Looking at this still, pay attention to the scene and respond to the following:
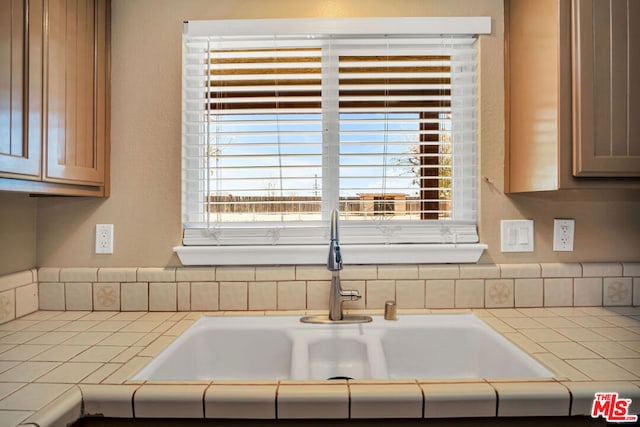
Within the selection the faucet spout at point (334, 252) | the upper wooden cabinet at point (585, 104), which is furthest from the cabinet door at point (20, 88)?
the upper wooden cabinet at point (585, 104)

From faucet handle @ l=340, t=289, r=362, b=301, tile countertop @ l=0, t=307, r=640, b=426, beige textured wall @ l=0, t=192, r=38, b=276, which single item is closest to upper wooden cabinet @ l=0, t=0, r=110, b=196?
beige textured wall @ l=0, t=192, r=38, b=276

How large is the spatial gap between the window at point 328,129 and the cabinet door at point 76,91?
312 millimetres

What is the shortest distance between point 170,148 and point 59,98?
39 centimetres

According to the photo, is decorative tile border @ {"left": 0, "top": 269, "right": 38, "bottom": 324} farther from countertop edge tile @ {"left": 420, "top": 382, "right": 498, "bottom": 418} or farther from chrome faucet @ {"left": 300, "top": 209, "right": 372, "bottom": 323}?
countertop edge tile @ {"left": 420, "top": 382, "right": 498, "bottom": 418}

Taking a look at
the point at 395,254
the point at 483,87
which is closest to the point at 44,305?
the point at 395,254

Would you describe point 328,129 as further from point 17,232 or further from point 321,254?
point 17,232

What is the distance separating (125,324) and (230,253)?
1.39 feet

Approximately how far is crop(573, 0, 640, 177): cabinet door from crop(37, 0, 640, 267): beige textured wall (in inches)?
13.4

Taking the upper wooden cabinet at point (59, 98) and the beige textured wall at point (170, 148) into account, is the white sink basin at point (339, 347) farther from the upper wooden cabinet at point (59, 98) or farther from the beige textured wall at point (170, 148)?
the upper wooden cabinet at point (59, 98)

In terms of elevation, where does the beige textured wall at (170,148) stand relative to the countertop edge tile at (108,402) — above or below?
above

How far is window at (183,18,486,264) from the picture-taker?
4.95ft

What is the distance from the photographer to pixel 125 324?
1277 millimetres

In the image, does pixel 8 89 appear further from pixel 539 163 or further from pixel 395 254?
pixel 539 163

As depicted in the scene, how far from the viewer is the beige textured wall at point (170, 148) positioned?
57.9 inches
